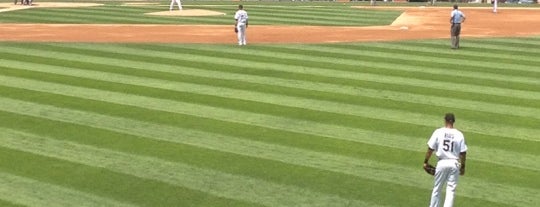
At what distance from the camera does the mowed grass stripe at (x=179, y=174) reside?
944 cm

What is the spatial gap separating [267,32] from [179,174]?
18884 millimetres

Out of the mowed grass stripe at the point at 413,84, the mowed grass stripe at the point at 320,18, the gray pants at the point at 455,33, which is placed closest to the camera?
the mowed grass stripe at the point at 413,84

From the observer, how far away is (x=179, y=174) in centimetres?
1038

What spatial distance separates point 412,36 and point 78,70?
13.9 m

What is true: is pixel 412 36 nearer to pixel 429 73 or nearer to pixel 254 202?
pixel 429 73

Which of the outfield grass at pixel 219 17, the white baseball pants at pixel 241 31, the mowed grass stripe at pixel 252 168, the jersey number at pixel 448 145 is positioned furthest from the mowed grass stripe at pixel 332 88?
the outfield grass at pixel 219 17

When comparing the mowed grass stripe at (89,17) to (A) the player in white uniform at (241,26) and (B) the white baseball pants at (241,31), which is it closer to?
(A) the player in white uniform at (241,26)

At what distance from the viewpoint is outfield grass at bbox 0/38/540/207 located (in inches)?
385

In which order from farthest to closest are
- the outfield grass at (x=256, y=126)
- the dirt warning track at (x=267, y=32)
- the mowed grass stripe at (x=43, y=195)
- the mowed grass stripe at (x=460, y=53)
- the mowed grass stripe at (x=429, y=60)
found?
the dirt warning track at (x=267, y=32), the mowed grass stripe at (x=460, y=53), the mowed grass stripe at (x=429, y=60), the outfield grass at (x=256, y=126), the mowed grass stripe at (x=43, y=195)

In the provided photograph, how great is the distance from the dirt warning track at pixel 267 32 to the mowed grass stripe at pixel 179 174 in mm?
13620

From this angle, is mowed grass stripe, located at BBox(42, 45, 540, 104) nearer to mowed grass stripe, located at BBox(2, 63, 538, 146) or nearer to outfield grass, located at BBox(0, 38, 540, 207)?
outfield grass, located at BBox(0, 38, 540, 207)

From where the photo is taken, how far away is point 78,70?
1850 cm

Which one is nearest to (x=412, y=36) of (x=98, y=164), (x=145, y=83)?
(x=145, y=83)

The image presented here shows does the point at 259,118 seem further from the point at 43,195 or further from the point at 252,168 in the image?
the point at 43,195
